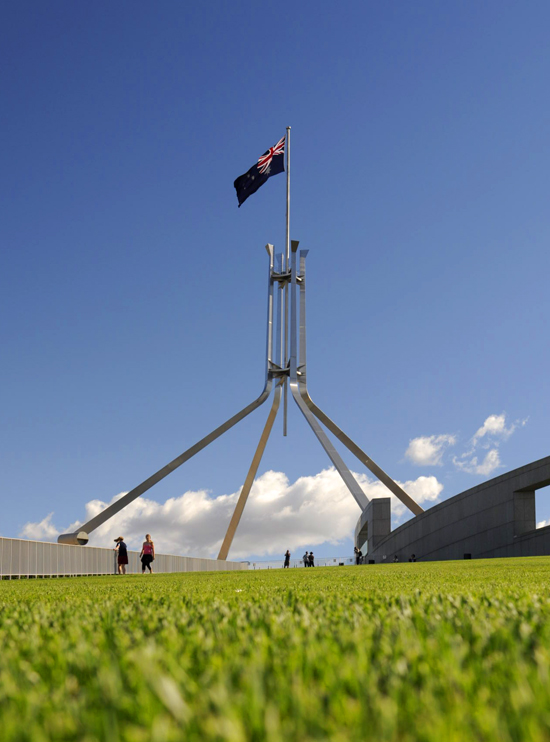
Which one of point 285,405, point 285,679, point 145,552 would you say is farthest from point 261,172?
point 285,679

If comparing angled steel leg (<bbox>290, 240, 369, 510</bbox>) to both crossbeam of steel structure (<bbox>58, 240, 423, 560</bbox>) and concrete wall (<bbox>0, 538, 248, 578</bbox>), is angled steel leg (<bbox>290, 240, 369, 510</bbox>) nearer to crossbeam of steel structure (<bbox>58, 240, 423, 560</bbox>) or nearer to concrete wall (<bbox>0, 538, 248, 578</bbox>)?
crossbeam of steel structure (<bbox>58, 240, 423, 560</bbox>)

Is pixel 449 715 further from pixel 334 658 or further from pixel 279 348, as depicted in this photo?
pixel 279 348

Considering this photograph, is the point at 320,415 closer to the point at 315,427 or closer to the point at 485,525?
the point at 315,427

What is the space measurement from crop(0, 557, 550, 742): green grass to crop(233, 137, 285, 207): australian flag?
4048 centimetres

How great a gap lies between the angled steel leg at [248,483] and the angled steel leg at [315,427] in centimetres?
238

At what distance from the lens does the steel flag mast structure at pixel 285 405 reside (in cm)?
4272

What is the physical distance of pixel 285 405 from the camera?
154 ft

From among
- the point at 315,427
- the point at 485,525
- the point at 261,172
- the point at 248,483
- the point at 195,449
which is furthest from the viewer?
the point at 248,483

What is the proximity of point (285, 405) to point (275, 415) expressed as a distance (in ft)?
3.38

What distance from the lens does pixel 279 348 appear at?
1820 inches

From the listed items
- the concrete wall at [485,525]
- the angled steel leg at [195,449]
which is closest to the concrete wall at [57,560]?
the angled steel leg at [195,449]

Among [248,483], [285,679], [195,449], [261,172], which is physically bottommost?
[285,679]

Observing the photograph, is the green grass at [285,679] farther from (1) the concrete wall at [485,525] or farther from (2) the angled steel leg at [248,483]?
(2) the angled steel leg at [248,483]

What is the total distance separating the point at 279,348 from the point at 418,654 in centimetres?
4432
